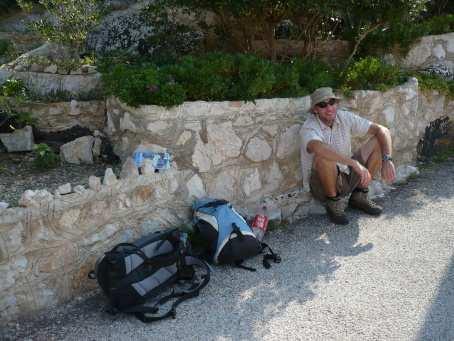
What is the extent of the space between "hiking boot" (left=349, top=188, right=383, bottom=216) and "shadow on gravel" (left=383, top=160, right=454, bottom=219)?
110 mm

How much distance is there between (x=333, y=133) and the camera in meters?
4.70

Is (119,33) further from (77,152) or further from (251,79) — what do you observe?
(251,79)

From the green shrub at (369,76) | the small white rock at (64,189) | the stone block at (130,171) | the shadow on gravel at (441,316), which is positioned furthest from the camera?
the green shrub at (369,76)

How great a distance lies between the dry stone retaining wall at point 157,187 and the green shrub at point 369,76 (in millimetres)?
135

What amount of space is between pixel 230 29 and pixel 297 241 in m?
2.89

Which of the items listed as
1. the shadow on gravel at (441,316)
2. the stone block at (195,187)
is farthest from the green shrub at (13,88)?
the shadow on gravel at (441,316)

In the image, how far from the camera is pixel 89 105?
187 inches

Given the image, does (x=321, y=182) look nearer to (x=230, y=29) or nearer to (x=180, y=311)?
(x=180, y=311)

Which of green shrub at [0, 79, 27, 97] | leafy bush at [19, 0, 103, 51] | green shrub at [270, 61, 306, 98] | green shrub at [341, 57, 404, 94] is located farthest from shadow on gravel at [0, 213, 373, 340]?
leafy bush at [19, 0, 103, 51]

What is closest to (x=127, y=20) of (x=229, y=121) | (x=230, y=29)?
(x=230, y=29)

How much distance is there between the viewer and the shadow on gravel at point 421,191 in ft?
16.7

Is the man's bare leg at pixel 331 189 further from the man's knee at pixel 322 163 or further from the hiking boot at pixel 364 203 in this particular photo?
the hiking boot at pixel 364 203

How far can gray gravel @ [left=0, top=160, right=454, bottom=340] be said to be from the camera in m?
3.14

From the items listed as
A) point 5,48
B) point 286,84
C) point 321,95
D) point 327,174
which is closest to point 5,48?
point 5,48
